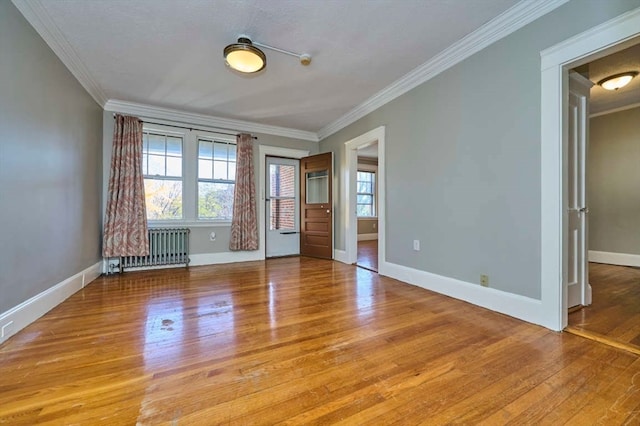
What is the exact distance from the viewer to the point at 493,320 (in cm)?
219

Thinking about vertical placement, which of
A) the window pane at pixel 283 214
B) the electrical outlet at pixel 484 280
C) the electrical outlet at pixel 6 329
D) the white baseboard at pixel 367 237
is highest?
the window pane at pixel 283 214

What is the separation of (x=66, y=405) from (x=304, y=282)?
7.87 ft

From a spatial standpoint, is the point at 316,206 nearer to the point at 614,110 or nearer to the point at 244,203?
the point at 244,203

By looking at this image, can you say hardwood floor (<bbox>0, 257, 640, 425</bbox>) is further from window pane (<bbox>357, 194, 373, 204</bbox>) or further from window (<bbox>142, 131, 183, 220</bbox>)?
window pane (<bbox>357, 194, 373, 204</bbox>)

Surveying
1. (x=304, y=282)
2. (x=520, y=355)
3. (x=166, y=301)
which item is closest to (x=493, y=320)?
(x=520, y=355)

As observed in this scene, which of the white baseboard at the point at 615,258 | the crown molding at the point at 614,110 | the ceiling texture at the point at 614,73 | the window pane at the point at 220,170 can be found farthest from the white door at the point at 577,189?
the window pane at the point at 220,170

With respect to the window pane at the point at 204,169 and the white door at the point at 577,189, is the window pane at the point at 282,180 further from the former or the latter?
the white door at the point at 577,189

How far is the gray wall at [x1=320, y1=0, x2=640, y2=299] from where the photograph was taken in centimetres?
213

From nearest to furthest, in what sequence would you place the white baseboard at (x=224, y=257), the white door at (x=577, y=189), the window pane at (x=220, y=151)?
1. the white door at (x=577, y=189)
2. the white baseboard at (x=224, y=257)
3. the window pane at (x=220, y=151)

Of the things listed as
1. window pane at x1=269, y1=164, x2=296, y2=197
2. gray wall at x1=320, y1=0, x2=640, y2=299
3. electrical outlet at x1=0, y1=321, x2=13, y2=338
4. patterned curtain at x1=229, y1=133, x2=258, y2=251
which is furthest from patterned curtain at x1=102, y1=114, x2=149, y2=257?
gray wall at x1=320, y1=0, x2=640, y2=299

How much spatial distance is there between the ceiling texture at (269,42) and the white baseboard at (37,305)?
7.49 ft

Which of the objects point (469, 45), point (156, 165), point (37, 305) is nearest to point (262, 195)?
point (156, 165)

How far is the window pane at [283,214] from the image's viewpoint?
212 inches

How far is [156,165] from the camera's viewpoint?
4.37 meters
